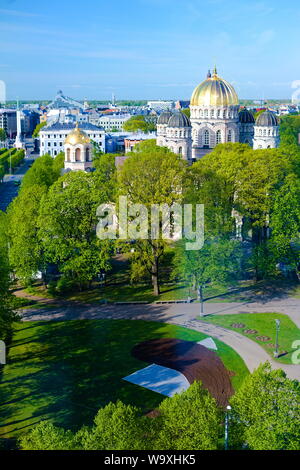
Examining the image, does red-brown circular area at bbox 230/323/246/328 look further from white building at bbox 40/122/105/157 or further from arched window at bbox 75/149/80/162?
white building at bbox 40/122/105/157

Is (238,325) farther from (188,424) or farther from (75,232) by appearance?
(188,424)

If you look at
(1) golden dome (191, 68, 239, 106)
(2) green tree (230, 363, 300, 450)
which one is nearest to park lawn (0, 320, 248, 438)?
(2) green tree (230, 363, 300, 450)

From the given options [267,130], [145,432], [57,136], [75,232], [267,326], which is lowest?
[267,326]

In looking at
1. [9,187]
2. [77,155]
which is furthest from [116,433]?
[9,187]

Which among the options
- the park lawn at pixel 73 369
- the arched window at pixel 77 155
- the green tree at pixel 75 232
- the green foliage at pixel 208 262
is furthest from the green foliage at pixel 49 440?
the arched window at pixel 77 155

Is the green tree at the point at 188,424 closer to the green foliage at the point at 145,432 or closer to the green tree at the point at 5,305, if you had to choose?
the green foliage at the point at 145,432

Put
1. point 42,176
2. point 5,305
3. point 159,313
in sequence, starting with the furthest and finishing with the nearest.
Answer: point 42,176, point 159,313, point 5,305
